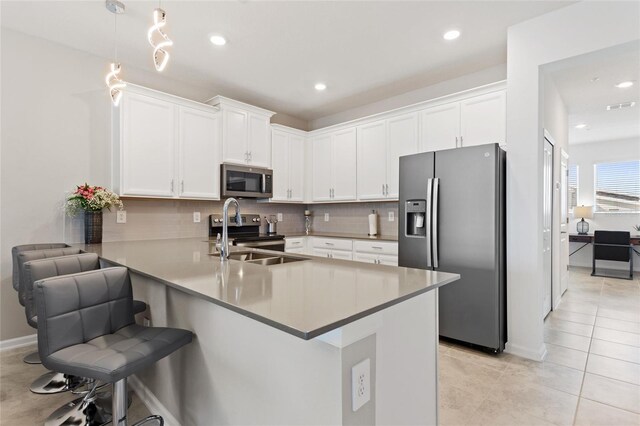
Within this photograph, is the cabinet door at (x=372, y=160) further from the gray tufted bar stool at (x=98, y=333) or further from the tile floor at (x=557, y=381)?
the gray tufted bar stool at (x=98, y=333)

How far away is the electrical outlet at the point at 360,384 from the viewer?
3.33 feet

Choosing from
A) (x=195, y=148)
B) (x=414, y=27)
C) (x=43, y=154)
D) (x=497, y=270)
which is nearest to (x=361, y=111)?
(x=414, y=27)

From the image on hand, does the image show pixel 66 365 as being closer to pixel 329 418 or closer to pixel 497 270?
pixel 329 418

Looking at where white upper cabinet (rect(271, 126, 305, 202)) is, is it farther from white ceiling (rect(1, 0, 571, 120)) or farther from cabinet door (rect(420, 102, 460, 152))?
cabinet door (rect(420, 102, 460, 152))

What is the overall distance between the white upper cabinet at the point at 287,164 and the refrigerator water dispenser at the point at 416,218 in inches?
80.1

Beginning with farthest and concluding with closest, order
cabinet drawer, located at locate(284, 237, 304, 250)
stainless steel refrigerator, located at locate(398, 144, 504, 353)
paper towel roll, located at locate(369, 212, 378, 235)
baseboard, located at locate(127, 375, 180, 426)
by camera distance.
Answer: paper towel roll, located at locate(369, 212, 378, 235) < cabinet drawer, located at locate(284, 237, 304, 250) < stainless steel refrigerator, located at locate(398, 144, 504, 353) < baseboard, located at locate(127, 375, 180, 426)

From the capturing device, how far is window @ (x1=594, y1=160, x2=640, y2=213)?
6.36 meters

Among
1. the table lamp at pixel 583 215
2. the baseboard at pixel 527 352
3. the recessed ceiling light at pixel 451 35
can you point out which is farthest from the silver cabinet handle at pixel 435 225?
the table lamp at pixel 583 215

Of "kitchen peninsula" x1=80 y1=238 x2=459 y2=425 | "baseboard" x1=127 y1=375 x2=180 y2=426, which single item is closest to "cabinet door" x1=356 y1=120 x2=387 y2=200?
"kitchen peninsula" x1=80 y1=238 x2=459 y2=425

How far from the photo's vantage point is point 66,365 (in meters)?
1.29

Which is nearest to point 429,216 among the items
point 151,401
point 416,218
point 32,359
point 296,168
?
point 416,218

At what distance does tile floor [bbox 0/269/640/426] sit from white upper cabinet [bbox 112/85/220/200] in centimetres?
181

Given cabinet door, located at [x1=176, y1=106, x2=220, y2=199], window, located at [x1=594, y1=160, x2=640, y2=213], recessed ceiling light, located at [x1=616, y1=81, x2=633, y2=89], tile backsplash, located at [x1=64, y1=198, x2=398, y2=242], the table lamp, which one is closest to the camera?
tile backsplash, located at [x1=64, y1=198, x2=398, y2=242]

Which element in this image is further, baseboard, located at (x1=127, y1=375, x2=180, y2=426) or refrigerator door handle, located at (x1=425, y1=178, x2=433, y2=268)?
refrigerator door handle, located at (x1=425, y1=178, x2=433, y2=268)
